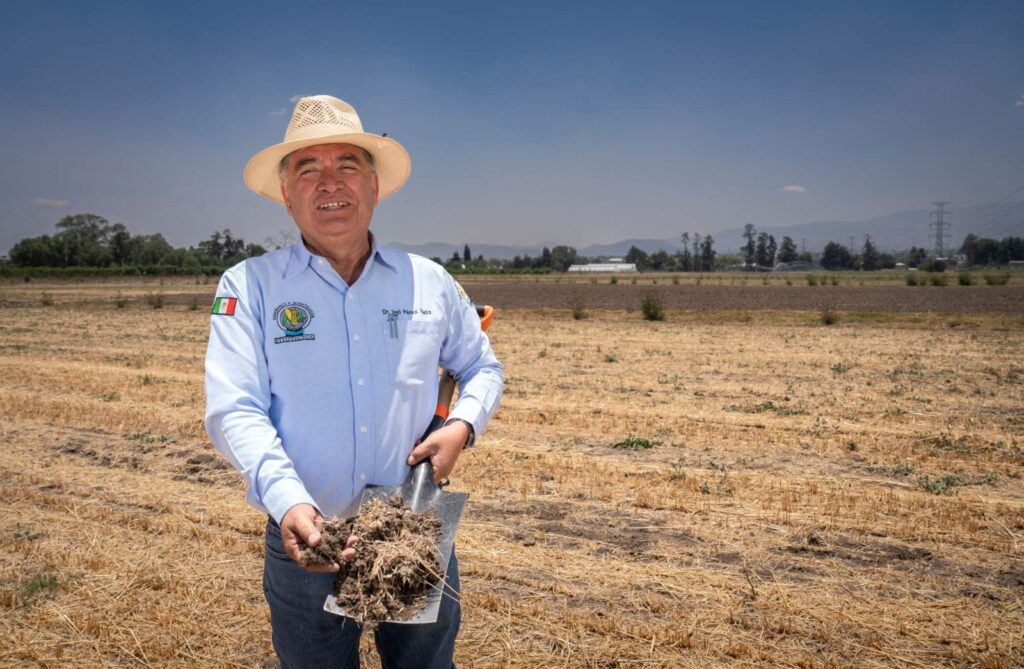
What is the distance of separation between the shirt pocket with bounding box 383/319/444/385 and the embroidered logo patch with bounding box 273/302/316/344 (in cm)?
27

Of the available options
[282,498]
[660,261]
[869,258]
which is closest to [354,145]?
[282,498]

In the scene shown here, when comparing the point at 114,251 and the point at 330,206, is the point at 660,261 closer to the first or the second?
the point at 114,251

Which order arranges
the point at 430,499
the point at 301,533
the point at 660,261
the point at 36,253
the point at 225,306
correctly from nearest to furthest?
the point at 301,533
the point at 225,306
the point at 430,499
the point at 36,253
the point at 660,261

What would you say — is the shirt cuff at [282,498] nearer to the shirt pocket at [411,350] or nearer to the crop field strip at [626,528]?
the shirt pocket at [411,350]

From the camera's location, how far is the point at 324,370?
2.38 metres

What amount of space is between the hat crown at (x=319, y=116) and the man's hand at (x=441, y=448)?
3.66ft

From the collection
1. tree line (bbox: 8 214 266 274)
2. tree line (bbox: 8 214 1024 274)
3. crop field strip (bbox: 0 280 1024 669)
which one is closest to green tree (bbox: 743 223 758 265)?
tree line (bbox: 8 214 1024 274)

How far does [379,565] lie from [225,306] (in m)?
0.98

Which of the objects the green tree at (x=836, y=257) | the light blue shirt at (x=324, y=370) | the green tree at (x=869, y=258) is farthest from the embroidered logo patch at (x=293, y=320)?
the green tree at (x=836, y=257)

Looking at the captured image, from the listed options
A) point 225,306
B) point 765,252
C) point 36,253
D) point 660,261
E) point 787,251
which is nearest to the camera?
point 225,306

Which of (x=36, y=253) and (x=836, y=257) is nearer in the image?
(x=36, y=253)

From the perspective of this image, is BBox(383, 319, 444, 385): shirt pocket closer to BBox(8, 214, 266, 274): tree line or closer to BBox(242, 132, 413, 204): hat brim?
BBox(242, 132, 413, 204): hat brim

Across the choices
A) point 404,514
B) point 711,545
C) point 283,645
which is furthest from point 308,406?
point 711,545

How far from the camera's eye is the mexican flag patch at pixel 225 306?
235cm
